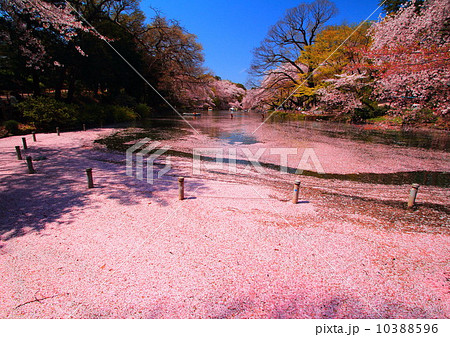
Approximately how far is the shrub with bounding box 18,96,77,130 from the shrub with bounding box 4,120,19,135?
96 centimetres

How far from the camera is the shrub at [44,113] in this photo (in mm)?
13752

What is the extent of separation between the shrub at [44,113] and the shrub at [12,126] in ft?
3.14

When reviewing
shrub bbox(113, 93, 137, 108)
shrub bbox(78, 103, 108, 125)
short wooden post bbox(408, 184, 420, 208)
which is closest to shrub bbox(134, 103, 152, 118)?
shrub bbox(113, 93, 137, 108)

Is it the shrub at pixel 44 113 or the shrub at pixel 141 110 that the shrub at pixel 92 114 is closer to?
the shrub at pixel 44 113

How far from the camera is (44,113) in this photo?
45.9 ft

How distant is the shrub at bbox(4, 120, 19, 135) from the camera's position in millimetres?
12552

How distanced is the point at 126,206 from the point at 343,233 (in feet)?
14.8

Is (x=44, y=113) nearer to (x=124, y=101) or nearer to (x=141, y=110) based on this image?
(x=124, y=101)

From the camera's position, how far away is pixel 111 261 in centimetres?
324
